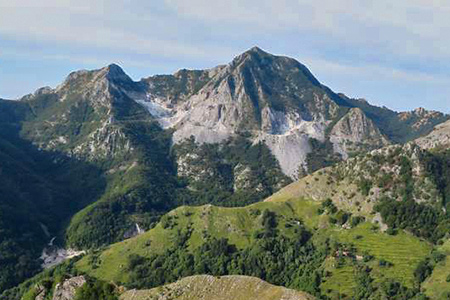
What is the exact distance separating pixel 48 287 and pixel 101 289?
14.5 m

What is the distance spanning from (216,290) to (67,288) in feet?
108

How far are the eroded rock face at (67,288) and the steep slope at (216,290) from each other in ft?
35.0

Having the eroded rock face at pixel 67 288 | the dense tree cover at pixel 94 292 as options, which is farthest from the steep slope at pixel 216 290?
the eroded rock face at pixel 67 288

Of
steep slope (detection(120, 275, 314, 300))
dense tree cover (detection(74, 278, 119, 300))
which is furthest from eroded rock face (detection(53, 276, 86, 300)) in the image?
steep slope (detection(120, 275, 314, 300))

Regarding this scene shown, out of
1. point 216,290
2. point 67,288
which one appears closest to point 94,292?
point 67,288

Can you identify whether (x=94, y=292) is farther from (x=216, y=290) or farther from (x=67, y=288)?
(x=216, y=290)

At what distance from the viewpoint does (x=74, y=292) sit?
4596 inches

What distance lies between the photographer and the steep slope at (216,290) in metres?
114

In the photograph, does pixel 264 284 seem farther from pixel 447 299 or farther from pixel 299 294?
pixel 447 299

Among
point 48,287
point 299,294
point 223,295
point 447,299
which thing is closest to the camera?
point 299,294

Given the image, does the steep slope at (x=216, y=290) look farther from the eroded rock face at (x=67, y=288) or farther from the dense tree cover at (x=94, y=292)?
the eroded rock face at (x=67, y=288)

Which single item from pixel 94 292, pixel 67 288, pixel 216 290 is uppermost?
pixel 67 288

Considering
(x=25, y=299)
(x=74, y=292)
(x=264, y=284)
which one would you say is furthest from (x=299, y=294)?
(x=25, y=299)

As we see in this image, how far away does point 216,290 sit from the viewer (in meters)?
118
